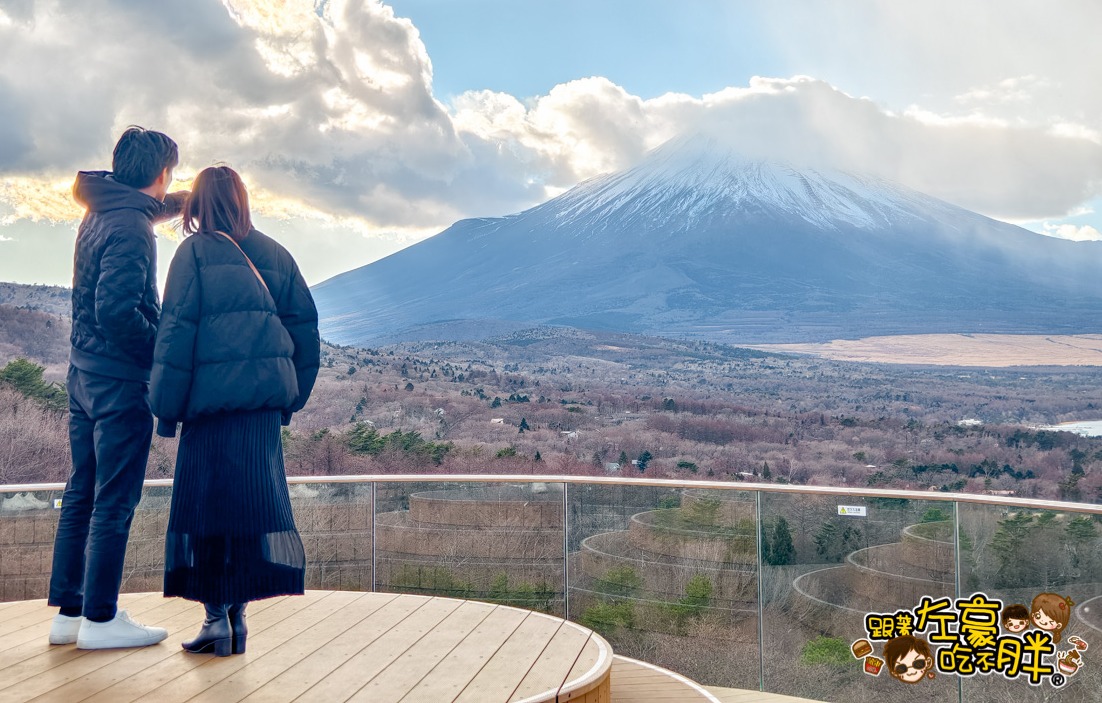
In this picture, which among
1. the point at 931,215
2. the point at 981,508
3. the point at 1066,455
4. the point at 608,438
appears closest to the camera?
the point at 981,508

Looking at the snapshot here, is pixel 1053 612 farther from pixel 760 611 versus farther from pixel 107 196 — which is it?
pixel 107 196

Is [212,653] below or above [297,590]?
below

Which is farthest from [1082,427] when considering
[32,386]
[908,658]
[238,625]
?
[238,625]

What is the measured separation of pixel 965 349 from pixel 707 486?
59.8 meters

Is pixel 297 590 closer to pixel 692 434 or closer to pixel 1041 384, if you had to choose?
pixel 692 434

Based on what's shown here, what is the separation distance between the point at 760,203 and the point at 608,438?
78043 millimetres

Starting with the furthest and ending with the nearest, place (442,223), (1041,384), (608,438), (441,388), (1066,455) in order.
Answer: (442,223)
(1041,384)
(441,388)
(1066,455)
(608,438)

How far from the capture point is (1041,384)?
149ft

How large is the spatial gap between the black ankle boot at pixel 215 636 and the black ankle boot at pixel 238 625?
14mm

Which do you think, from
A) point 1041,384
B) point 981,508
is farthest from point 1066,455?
point 981,508

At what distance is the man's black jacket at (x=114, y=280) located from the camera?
8.57 feet

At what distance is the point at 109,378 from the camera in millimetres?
2684

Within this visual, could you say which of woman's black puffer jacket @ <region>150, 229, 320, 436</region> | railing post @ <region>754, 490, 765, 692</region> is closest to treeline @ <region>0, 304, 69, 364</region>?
railing post @ <region>754, 490, 765, 692</region>

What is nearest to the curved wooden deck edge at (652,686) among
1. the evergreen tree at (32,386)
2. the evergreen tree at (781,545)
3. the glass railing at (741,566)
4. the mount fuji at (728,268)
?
the glass railing at (741,566)
